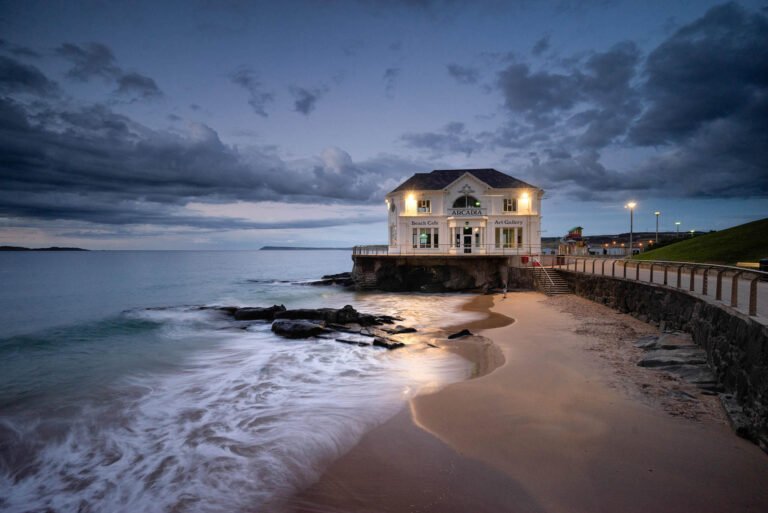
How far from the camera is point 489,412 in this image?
7.32m

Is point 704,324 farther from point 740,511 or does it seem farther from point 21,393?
point 21,393

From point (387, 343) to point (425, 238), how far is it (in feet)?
82.5

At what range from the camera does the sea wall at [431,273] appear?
32.4 m

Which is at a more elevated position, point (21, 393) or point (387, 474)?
point (387, 474)

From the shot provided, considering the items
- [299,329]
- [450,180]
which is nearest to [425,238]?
[450,180]

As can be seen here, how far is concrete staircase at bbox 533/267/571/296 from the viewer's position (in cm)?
2539

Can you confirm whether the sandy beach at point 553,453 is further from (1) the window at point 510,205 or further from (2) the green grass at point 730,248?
(1) the window at point 510,205

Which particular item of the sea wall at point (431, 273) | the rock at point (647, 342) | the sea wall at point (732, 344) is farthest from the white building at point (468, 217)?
the rock at point (647, 342)

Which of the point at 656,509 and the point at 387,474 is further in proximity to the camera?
the point at 387,474

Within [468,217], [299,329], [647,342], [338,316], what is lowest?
[299,329]

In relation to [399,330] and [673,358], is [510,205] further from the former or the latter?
[673,358]

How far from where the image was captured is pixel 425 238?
37.9 m

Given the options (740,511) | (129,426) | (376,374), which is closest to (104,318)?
(129,426)

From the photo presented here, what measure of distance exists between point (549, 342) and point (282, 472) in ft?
31.1
